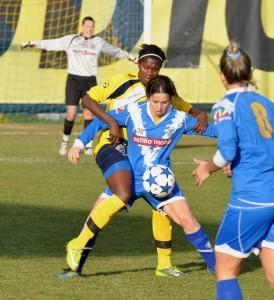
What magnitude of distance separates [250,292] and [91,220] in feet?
4.46

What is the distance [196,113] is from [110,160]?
85 cm

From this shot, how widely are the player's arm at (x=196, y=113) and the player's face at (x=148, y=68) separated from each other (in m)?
0.30

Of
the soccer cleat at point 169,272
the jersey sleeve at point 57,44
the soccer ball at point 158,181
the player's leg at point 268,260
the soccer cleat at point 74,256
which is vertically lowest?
the jersey sleeve at point 57,44

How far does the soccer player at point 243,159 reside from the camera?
621 cm

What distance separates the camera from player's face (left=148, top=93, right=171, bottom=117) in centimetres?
816

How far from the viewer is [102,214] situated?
328 inches

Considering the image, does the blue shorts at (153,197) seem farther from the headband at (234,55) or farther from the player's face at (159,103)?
the headband at (234,55)

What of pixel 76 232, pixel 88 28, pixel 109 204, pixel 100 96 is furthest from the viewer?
pixel 88 28

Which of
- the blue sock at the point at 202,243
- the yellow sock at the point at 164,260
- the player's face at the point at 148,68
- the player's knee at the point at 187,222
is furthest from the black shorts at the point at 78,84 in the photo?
the player's knee at the point at 187,222

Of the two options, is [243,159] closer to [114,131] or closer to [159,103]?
[159,103]

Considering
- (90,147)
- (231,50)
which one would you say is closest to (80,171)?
(90,147)

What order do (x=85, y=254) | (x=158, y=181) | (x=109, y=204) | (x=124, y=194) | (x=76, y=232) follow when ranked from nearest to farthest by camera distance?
(x=158, y=181) → (x=124, y=194) → (x=109, y=204) → (x=85, y=254) → (x=76, y=232)

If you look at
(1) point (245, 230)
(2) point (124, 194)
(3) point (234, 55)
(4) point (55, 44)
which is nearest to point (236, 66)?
(3) point (234, 55)

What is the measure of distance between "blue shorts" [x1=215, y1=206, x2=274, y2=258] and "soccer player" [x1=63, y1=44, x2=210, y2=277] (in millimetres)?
1997
